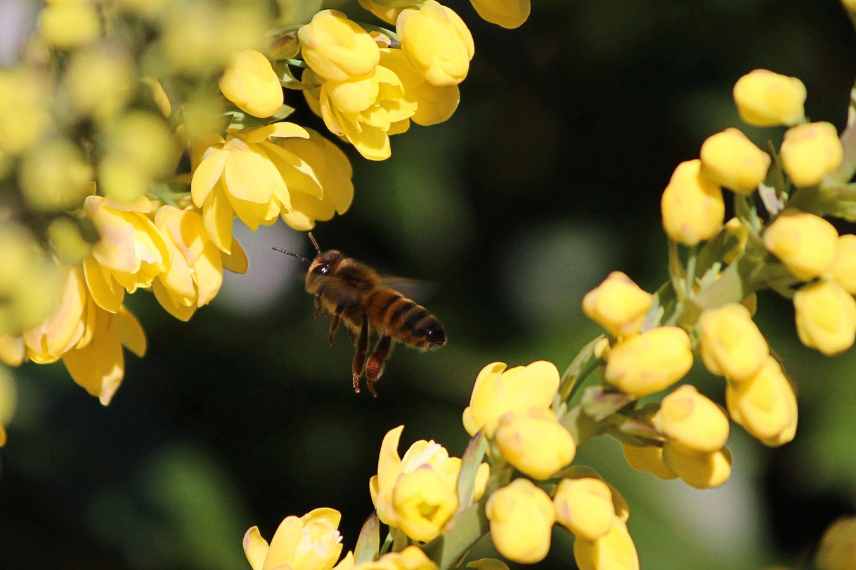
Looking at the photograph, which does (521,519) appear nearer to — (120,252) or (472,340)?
(120,252)

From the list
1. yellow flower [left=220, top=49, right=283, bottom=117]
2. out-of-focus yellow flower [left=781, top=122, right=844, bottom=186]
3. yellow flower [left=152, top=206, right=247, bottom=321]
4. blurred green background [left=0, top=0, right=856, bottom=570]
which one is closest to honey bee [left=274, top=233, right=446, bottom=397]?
yellow flower [left=152, top=206, right=247, bottom=321]

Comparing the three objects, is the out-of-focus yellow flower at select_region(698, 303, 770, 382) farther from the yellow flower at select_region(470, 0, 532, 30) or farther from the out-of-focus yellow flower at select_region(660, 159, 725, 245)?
the yellow flower at select_region(470, 0, 532, 30)

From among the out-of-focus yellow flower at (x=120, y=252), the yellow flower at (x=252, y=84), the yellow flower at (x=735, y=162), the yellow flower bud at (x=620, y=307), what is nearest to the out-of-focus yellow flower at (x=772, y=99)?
the yellow flower at (x=735, y=162)

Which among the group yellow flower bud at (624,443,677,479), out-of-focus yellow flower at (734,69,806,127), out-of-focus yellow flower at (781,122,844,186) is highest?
out-of-focus yellow flower at (781,122,844,186)

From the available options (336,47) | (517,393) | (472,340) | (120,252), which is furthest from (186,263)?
(472,340)

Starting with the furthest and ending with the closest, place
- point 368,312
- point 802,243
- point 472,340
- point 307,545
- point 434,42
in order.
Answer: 1. point 472,340
2. point 368,312
3. point 434,42
4. point 307,545
5. point 802,243

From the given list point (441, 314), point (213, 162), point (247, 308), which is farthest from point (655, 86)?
point (213, 162)

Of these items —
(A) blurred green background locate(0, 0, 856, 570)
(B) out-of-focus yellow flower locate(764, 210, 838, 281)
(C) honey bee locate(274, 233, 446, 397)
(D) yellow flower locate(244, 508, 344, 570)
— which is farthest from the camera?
(A) blurred green background locate(0, 0, 856, 570)

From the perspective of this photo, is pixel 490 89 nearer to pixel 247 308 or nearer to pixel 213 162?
pixel 247 308
